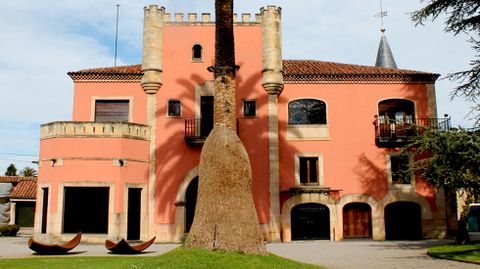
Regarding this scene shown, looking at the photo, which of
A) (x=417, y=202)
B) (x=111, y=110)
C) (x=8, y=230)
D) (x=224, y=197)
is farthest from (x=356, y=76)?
(x=8, y=230)

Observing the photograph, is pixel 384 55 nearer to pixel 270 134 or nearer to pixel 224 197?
pixel 270 134

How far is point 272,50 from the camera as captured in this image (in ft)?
90.5

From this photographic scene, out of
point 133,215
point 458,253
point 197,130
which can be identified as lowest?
point 458,253

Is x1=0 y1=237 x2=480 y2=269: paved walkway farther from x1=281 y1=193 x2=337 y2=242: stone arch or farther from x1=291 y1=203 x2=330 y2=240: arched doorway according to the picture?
x1=291 y1=203 x2=330 y2=240: arched doorway

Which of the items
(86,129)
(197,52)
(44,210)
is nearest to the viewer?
(86,129)

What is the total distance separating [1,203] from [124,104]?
17863 millimetres

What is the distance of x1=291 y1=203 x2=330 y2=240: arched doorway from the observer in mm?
26875

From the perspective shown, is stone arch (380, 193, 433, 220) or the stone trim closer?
stone arch (380, 193, 433, 220)

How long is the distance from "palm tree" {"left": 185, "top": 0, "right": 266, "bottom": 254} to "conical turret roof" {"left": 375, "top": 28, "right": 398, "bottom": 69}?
86.0 feet

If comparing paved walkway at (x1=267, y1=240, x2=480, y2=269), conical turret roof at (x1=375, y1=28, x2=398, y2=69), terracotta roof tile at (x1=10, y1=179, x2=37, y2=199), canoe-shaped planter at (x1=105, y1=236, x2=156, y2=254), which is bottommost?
paved walkway at (x1=267, y1=240, x2=480, y2=269)

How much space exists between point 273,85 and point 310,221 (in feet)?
26.3

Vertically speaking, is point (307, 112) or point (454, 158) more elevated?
point (307, 112)

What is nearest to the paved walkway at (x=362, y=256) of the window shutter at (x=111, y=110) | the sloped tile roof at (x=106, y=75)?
the window shutter at (x=111, y=110)

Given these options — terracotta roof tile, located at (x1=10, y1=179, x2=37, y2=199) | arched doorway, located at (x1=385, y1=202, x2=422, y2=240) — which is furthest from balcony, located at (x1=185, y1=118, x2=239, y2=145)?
terracotta roof tile, located at (x1=10, y1=179, x2=37, y2=199)
